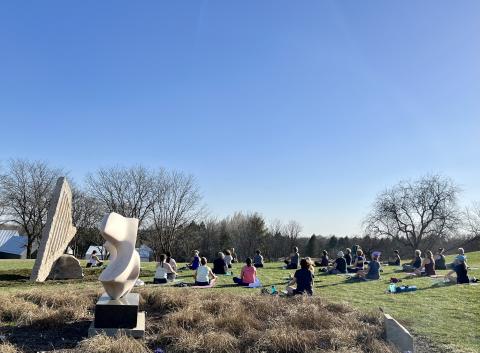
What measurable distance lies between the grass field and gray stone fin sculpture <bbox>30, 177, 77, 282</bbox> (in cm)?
67

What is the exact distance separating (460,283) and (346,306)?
26.9 feet

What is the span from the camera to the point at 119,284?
8.31 meters

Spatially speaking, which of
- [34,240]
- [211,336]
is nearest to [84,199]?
[34,240]

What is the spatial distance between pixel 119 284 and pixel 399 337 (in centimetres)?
492

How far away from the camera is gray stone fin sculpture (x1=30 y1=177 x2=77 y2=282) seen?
15.4 metres

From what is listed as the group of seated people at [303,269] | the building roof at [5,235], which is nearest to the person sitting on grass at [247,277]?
the group of seated people at [303,269]

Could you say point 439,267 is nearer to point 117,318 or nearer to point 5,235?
point 117,318

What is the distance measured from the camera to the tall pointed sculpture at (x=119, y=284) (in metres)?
7.89

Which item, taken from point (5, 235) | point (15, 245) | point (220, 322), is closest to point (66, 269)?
point (220, 322)

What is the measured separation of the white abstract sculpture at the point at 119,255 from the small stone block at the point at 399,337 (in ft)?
15.4

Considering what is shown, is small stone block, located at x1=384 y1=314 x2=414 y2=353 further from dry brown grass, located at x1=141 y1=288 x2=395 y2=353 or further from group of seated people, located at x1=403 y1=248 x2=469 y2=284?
group of seated people, located at x1=403 y1=248 x2=469 y2=284

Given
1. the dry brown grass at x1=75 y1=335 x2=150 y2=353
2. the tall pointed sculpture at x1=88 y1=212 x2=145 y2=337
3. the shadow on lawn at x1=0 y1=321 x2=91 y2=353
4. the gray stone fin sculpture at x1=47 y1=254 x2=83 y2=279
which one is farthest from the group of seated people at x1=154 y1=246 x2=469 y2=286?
the dry brown grass at x1=75 y1=335 x2=150 y2=353

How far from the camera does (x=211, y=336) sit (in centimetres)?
710

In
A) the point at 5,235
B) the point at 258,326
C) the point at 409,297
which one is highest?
the point at 5,235
